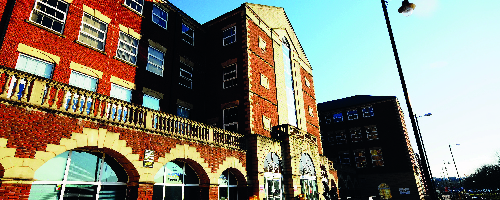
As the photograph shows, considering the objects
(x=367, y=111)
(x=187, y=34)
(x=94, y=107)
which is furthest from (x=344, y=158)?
(x=94, y=107)

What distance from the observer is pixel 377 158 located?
37844 mm

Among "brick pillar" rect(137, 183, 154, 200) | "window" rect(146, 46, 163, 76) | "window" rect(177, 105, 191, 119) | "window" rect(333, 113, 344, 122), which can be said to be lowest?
"brick pillar" rect(137, 183, 154, 200)

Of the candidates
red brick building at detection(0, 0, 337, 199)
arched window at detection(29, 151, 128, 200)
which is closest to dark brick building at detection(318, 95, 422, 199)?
red brick building at detection(0, 0, 337, 199)

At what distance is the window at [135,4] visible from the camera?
16.6 metres

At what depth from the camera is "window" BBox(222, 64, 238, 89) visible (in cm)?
1933

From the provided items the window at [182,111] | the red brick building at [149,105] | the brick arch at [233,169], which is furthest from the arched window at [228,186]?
the window at [182,111]

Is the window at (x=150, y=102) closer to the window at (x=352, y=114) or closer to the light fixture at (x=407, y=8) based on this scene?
the light fixture at (x=407, y=8)

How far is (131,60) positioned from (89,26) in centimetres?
272

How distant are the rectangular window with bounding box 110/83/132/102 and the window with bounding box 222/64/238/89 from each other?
21.8 ft

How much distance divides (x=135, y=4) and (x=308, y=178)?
17.0 metres

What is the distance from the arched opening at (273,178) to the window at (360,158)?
992 inches

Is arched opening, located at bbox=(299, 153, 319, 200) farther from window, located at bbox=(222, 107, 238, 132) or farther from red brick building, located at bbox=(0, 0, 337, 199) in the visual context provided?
window, located at bbox=(222, 107, 238, 132)

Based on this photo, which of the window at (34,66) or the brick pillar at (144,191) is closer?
the brick pillar at (144,191)

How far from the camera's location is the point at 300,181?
64.1ft
